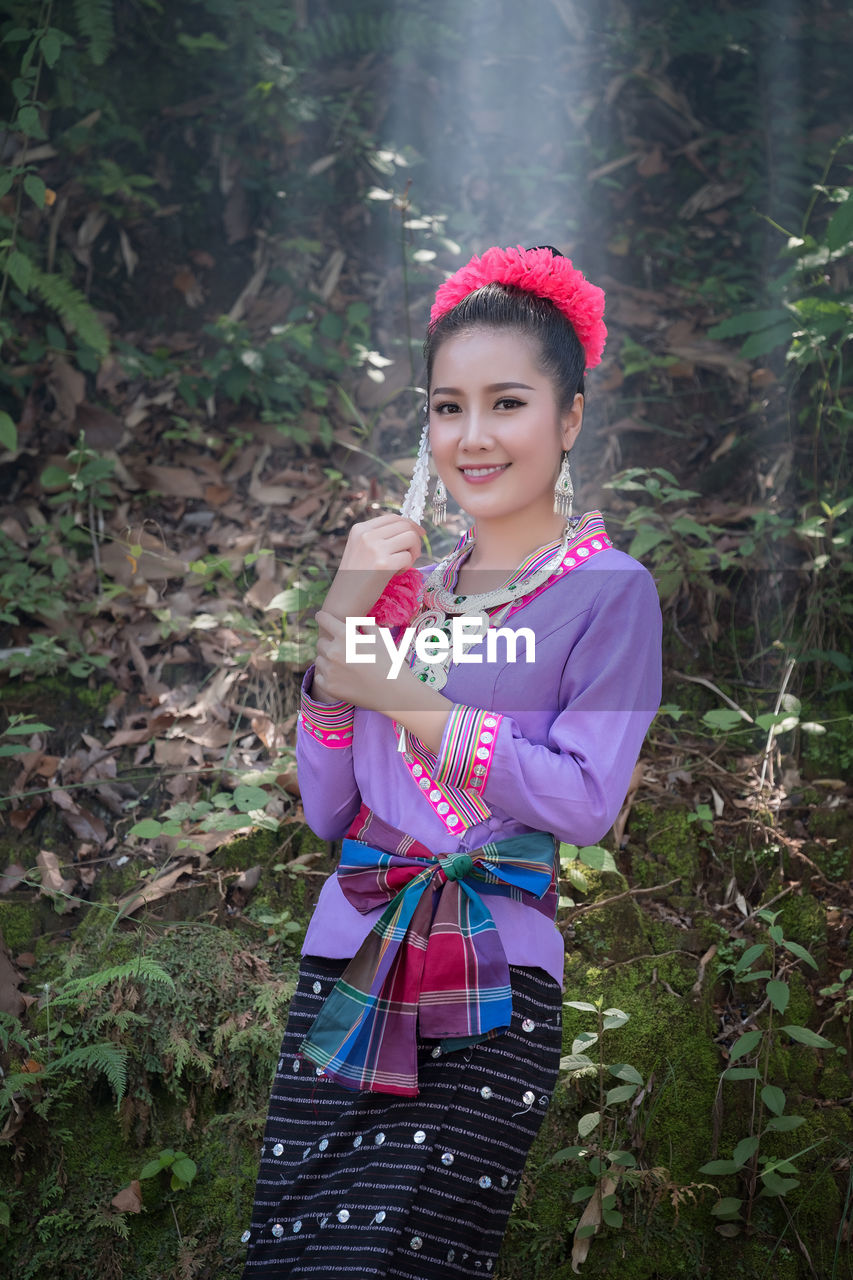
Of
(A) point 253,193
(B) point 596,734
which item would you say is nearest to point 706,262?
(A) point 253,193

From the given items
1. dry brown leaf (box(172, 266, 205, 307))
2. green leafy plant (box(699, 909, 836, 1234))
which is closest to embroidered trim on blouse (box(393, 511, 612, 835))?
green leafy plant (box(699, 909, 836, 1234))

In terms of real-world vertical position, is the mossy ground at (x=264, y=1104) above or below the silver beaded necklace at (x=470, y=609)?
below

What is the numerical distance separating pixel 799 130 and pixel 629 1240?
4.97 meters

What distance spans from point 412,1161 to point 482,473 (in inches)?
47.4

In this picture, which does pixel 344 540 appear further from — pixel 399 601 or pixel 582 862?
pixel 399 601

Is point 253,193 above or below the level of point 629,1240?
above

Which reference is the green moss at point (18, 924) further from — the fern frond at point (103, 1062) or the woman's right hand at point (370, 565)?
the woman's right hand at point (370, 565)

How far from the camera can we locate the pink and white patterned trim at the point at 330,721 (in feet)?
6.89

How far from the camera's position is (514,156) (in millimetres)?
5883

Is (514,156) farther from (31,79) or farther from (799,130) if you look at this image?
(31,79)

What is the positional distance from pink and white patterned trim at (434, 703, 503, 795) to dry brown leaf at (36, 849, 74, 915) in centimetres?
186

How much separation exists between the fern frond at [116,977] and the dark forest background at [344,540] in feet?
0.05

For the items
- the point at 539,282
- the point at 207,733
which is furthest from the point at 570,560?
the point at 207,733

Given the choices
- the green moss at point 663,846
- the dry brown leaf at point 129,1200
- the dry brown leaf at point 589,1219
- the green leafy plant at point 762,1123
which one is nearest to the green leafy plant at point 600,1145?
the dry brown leaf at point 589,1219
